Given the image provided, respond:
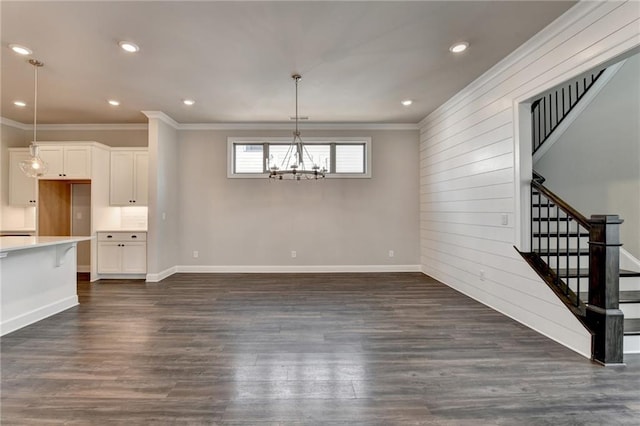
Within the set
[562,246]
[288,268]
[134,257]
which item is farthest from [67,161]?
[562,246]

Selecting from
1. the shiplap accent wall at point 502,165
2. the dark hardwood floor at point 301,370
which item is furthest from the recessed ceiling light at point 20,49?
the shiplap accent wall at point 502,165

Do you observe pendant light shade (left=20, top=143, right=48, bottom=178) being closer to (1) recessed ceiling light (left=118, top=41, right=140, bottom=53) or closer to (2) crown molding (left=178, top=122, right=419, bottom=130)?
(1) recessed ceiling light (left=118, top=41, right=140, bottom=53)

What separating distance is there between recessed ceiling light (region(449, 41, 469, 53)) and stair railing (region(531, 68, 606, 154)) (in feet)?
5.22

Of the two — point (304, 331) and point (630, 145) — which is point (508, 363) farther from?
point (630, 145)

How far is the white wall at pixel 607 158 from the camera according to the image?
3.77 m

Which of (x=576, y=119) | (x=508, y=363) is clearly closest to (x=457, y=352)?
(x=508, y=363)

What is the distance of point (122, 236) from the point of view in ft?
18.1

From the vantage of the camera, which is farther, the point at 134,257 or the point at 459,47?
the point at 134,257

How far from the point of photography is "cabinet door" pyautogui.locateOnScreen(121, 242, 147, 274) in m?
5.54

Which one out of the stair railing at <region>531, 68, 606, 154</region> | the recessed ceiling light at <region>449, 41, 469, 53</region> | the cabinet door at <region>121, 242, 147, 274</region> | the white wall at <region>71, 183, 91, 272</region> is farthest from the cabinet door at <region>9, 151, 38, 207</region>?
the stair railing at <region>531, 68, 606, 154</region>

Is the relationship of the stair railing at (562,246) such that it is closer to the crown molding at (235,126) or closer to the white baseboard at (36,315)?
the crown molding at (235,126)

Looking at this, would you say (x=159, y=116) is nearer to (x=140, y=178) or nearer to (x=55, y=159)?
(x=140, y=178)

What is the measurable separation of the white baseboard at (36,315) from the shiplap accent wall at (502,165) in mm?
5536

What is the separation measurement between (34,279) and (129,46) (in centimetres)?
291
